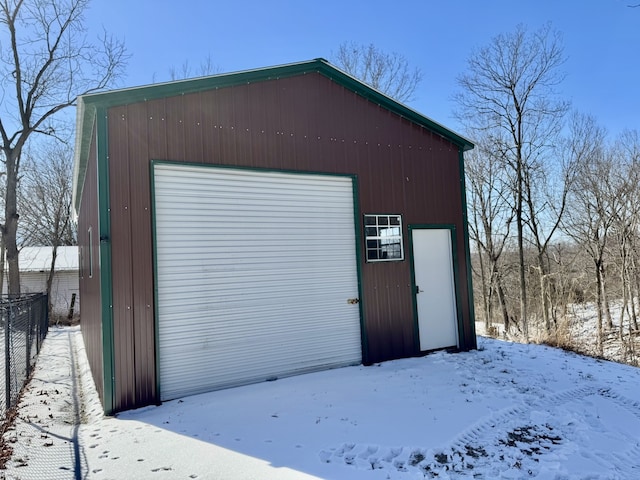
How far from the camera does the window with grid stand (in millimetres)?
7309

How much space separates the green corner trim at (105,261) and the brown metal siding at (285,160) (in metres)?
0.07

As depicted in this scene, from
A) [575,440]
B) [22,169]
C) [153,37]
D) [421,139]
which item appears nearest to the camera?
[575,440]

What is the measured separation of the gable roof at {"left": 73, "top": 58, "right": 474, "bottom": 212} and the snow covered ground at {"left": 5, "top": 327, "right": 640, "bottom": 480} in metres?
3.87

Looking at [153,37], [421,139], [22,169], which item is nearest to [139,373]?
[421,139]


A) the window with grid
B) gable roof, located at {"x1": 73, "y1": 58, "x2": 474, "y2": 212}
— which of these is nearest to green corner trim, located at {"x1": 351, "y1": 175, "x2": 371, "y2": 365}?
the window with grid

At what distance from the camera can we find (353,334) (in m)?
7.00

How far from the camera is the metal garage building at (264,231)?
208 inches

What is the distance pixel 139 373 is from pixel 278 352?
1960mm

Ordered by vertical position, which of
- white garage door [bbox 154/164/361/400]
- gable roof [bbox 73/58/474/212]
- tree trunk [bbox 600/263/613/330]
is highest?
gable roof [bbox 73/58/474/212]

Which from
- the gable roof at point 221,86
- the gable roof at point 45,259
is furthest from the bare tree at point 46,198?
the gable roof at point 221,86

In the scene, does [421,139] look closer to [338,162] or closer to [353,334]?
[338,162]

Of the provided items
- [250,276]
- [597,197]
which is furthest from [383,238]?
[597,197]

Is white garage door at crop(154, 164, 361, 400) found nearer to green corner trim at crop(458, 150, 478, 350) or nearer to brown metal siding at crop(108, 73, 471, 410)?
brown metal siding at crop(108, 73, 471, 410)

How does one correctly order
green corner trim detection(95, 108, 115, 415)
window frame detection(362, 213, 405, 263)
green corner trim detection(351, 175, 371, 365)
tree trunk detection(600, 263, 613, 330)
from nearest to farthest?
green corner trim detection(95, 108, 115, 415), green corner trim detection(351, 175, 371, 365), window frame detection(362, 213, 405, 263), tree trunk detection(600, 263, 613, 330)
